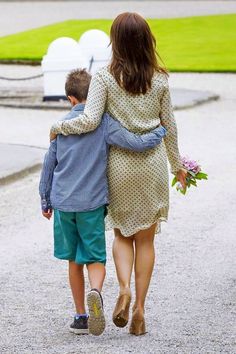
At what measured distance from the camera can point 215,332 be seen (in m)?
6.49

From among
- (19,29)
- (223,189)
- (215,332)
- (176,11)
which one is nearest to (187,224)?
(223,189)

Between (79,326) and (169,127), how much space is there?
1.14m

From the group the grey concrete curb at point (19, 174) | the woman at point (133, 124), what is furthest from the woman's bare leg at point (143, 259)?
the grey concrete curb at point (19, 174)

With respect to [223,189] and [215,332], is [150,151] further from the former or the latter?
[223,189]

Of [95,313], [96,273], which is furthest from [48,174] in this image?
[95,313]

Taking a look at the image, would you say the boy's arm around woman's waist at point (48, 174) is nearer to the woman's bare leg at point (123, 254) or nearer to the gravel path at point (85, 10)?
the woman's bare leg at point (123, 254)

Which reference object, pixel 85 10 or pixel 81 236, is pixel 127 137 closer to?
pixel 81 236

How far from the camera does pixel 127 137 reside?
20.8 feet

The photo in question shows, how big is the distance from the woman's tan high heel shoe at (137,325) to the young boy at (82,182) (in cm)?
25

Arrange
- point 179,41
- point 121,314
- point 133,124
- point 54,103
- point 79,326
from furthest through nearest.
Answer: point 179,41 < point 54,103 < point 79,326 < point 133,124 < point 121,314

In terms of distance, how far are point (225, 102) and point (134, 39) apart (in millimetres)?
12149

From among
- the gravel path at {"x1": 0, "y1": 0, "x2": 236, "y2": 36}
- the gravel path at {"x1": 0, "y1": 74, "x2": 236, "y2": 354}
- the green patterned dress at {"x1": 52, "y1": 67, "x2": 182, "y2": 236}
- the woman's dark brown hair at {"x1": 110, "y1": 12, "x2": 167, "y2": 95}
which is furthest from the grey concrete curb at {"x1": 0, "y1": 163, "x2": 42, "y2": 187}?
the gravel path at {"x1": 0, "y1": 0, "x2": 236, "y2": 36}

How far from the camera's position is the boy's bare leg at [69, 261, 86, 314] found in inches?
259

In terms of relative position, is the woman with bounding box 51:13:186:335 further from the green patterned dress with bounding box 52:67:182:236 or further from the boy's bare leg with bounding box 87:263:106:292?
the boy's bare leg with bounding box 87:263:106:292
